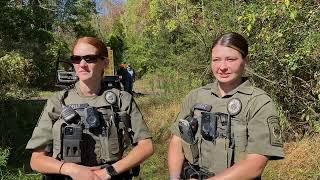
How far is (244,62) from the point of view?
106 inches

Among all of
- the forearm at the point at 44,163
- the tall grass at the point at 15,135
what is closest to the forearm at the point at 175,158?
the forearm at the point at 44,163

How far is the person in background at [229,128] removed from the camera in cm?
256

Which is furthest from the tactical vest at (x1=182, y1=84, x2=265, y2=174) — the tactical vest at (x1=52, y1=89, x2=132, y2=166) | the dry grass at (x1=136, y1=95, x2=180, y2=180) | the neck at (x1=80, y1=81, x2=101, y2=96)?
the dry grass at (x1=136, y1=95, x2=180, y2=180)

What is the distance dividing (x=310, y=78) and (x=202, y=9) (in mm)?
3546

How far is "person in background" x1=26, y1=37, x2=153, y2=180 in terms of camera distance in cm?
285

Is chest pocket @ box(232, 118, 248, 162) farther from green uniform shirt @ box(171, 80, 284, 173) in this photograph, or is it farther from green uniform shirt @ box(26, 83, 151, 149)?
green uniform shirt @ box(26, 83, 151, 149)

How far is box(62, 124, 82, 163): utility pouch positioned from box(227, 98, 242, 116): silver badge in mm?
892

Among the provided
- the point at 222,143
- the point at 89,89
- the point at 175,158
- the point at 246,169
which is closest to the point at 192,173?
the point at 175,158

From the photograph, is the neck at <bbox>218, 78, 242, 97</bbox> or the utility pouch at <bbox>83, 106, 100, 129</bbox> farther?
the utility pouch at <bbox>83, 106, 100, 129</bbox>

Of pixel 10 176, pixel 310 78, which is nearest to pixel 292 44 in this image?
pixel 310 78

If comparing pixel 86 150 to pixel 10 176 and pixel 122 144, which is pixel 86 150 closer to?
pixel 122 144

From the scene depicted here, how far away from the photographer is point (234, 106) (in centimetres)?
264

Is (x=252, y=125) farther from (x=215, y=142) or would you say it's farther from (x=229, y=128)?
(x=215, y=142)

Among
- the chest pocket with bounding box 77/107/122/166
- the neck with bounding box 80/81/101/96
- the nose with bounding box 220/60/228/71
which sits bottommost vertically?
the chest pocket with bounding box 77/107/122/166
